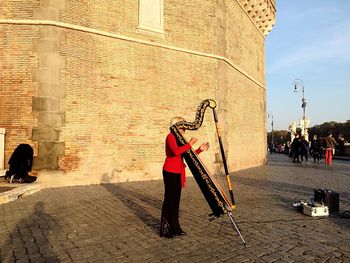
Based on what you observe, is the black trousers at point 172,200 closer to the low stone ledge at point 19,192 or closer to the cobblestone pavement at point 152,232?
the cobblestone pavement at point 152,232

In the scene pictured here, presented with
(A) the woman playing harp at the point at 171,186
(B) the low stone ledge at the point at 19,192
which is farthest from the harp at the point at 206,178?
(B) the low stone ledge at the point at 19,192

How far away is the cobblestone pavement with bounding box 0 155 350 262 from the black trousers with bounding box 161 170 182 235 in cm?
25

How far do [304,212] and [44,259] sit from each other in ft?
16.5

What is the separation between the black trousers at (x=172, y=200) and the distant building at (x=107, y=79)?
6.39m

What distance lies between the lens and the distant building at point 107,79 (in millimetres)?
10461

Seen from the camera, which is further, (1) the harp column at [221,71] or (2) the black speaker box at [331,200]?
(1) the harp column at [221,71]

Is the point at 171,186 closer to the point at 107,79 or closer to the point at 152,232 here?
the point at 152,232

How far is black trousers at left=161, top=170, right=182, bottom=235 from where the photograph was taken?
5.14m

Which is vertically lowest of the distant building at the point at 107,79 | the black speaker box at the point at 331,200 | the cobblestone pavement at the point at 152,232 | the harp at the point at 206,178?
the cobblestone pavement at the point at 152,232

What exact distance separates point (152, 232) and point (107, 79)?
7424mm

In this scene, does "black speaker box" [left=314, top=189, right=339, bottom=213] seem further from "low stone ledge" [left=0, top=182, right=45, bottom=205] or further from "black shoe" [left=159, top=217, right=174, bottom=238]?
"low stone ledge" [left=0, top=182, right=45, bottom=205]

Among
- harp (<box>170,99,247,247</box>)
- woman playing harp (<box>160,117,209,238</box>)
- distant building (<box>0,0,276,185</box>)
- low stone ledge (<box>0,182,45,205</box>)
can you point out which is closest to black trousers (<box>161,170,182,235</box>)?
woman playing harp (<box>160,117,209,238</box>)

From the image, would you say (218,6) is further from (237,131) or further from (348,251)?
(348,251)

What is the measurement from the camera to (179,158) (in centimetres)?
518
